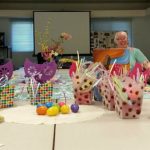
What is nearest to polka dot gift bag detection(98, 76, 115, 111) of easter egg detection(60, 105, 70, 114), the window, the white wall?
easter egg detection(60, 105, 70, 114)

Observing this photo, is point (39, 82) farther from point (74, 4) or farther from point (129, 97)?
point (74, 4)

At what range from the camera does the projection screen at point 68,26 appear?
8266 mm

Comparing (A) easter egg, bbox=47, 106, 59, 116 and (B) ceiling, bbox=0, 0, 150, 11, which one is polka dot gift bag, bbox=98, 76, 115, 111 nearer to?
(A) easter egg, bbox=47, 106, 59, 116

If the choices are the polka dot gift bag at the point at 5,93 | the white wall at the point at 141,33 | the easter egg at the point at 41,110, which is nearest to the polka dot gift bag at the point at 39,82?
the polka dot gift bag at the point at 5,93

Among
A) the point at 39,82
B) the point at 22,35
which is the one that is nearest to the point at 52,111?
the point at 39,82

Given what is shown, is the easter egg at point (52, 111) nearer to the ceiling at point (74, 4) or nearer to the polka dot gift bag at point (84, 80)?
the polka dot gift bag at point (84, 80)

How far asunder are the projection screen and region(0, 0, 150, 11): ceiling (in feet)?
0.76

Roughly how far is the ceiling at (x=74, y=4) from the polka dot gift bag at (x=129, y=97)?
285 inches

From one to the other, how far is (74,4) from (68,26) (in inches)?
26.0

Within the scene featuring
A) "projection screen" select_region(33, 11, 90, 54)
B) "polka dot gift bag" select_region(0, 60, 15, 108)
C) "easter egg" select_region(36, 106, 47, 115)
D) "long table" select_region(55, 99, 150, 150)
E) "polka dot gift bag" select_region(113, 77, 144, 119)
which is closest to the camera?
"long table" select_region(55, 99, 150, 150)

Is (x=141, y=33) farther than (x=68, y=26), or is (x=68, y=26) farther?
(x=141, y=33)

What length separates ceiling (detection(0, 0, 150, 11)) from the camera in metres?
8.28

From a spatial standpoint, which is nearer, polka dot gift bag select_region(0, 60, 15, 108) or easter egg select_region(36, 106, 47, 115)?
easter egg select_region(36, 106, 47, 115)

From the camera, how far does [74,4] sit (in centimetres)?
834
